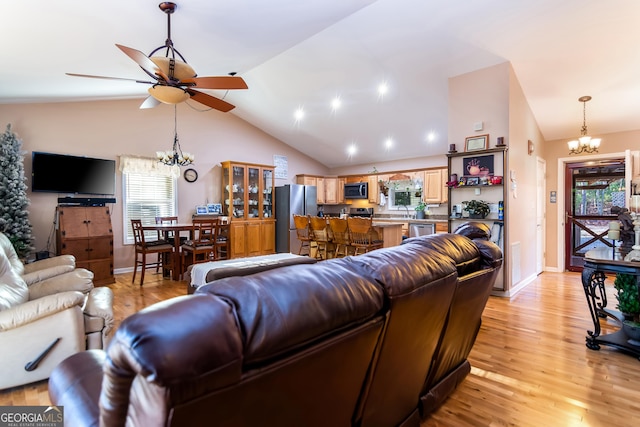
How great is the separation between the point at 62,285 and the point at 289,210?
481cm

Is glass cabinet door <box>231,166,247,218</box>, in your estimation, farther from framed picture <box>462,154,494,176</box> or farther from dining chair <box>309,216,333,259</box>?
framed picture <box>462,154,494,176</box>

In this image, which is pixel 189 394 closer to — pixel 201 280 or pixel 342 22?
pixel 201 280

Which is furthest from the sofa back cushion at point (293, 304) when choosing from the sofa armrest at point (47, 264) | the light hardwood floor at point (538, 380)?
the sofa armrest at point (47, 264)

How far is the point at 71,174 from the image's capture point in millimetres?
4852

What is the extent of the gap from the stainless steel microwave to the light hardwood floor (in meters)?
4.75

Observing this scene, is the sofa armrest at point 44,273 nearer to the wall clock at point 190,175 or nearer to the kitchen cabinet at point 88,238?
the kitchen cabinet at point 88,238

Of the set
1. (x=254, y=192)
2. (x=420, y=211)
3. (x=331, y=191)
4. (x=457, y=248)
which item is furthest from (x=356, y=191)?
(x=457, y=248)

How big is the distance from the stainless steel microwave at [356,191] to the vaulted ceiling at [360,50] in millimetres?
2294

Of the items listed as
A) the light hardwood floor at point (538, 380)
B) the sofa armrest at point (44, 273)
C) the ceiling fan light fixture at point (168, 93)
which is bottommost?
the light hardwood floor at point (538, 380)

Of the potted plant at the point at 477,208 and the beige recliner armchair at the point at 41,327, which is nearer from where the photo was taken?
the beige recliner armchair at the point at 41,327

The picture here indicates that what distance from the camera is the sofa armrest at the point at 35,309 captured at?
75.6 inches

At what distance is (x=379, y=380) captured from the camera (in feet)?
3.82

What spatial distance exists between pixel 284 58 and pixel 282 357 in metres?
4.75

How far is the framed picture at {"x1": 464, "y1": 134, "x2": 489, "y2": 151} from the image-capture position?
4004mm
